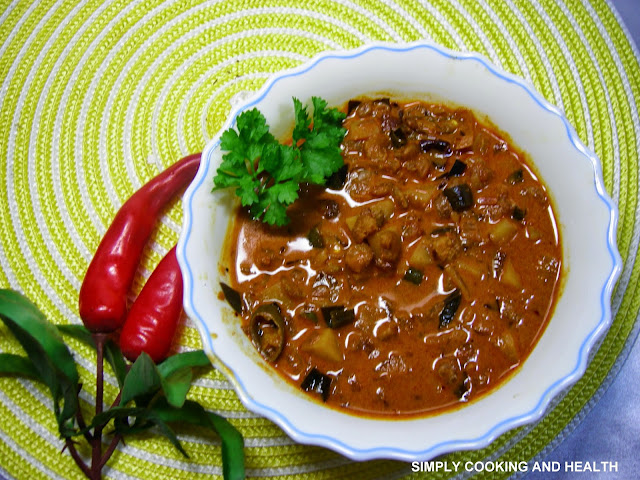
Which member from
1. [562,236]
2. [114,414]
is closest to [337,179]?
[562,236]

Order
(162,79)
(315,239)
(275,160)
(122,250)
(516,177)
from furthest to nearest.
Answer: (162,79) → (122,250) → (516,177) → (315,239) → (275,160)

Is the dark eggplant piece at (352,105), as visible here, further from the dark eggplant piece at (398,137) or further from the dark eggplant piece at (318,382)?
the dark eggplant piece at (318,382)

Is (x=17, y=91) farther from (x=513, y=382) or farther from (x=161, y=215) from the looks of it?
(x=513, y=382)

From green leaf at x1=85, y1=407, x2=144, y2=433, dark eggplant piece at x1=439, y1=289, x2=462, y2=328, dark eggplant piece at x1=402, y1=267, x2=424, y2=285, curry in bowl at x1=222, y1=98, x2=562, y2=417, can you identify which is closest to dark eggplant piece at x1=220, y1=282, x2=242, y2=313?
curry in bowl at x1=222, y1=98, x2=562, y2=417

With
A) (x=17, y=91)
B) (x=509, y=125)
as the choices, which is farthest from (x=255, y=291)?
(x=17, y=91)

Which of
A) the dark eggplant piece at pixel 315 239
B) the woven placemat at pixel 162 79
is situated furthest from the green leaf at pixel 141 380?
the dark eggplant piece at pixel 315 239

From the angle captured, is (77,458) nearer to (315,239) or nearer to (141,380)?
(141,380)
